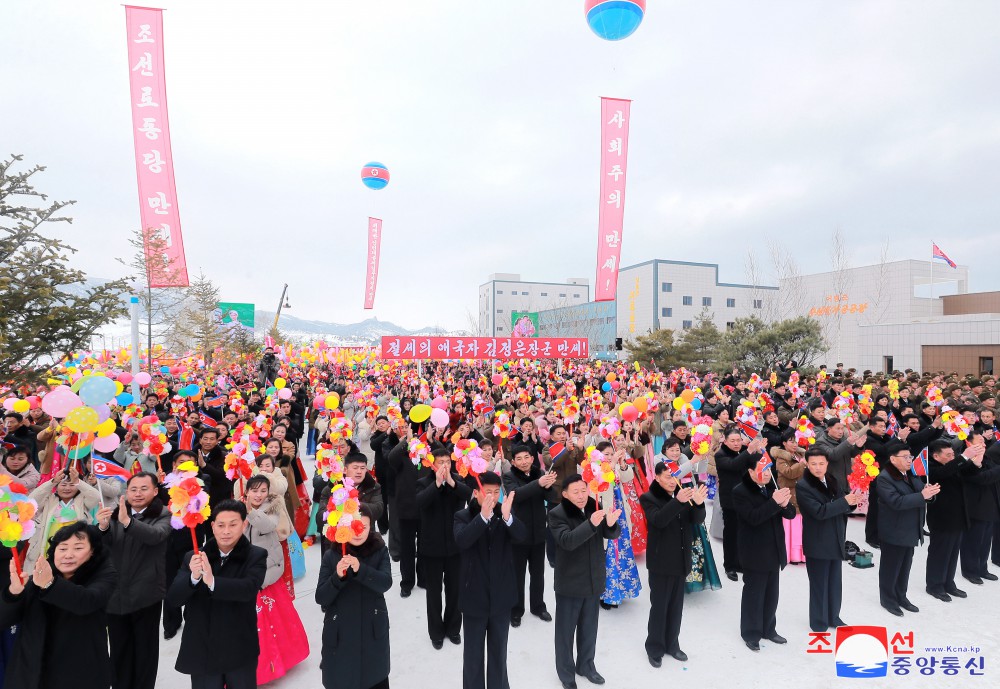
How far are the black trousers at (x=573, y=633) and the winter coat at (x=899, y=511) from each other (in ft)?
9.89

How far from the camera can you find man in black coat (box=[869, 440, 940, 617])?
474cm

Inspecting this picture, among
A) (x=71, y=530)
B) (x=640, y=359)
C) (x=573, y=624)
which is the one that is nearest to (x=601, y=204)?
(x=573, y=624)

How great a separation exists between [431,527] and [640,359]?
24976 mm

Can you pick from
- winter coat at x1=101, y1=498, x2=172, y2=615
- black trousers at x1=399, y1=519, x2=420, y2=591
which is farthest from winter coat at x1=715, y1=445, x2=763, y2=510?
winter coat at x1=101, y1=498, x2=172, y2=615

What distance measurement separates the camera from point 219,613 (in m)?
3.01

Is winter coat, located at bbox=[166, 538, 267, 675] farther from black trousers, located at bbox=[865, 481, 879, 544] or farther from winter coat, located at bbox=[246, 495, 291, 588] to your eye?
black trousers, located at bbox=[865, 481, 879, 544]

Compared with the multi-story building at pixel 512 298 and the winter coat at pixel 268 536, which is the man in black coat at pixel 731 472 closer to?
the winter coat at pixel 268 536

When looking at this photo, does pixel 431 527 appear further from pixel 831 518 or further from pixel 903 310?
pixel 903 310

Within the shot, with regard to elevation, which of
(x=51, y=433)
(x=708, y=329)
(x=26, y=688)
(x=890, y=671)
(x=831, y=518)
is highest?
(x=708, y=329)

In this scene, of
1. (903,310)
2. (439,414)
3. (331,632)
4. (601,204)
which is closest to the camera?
(331,632)

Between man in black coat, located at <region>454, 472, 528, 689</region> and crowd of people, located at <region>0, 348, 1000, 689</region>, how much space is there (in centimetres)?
1

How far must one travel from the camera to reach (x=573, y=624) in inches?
151

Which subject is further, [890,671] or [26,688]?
[890,671]

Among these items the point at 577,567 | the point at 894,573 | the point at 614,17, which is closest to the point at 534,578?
the point at 577,567
